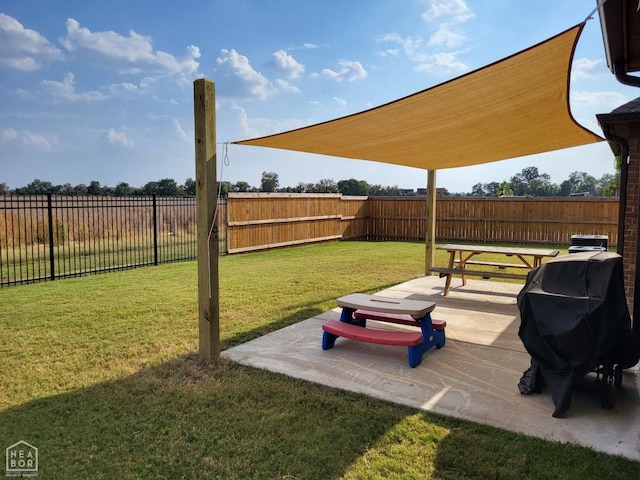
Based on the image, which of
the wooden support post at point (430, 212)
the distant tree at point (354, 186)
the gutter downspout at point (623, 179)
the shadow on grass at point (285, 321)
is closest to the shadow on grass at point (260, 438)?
the shadow on grass at point (285, 321)

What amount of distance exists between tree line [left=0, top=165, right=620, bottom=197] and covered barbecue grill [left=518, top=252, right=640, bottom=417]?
105 inches

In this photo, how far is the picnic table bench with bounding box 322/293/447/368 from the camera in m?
4.04

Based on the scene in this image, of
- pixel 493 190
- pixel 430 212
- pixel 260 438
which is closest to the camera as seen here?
pixel 260 438

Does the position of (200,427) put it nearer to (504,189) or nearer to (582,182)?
(504,189)

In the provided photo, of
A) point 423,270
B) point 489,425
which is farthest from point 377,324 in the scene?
point 423,270

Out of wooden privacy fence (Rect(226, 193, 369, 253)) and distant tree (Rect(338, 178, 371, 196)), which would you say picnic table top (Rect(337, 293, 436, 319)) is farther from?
distant tree (Rect(338, 178, 371, 196))

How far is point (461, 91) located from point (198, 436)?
3036 mm

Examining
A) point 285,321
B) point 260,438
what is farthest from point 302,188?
point 260,438

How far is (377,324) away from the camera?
5363mm

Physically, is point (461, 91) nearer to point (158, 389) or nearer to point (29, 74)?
point (158, 389)

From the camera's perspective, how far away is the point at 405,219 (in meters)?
17.7

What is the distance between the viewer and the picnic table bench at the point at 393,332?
4043mm

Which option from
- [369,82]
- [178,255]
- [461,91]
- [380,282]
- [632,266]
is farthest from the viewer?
[178,255]

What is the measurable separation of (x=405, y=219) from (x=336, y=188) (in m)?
22.5
